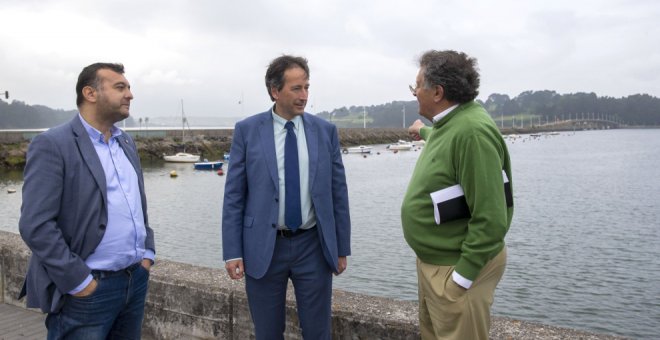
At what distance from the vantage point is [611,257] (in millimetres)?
15305

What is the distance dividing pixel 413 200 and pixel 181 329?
7.61 feet

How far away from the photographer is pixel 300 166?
2.91 meters

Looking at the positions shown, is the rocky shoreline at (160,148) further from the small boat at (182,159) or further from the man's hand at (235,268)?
the man's hand at (235,268)

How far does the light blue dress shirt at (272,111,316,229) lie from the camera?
2861 millimetres

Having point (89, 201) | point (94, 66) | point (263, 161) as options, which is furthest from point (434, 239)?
point (94, 66)

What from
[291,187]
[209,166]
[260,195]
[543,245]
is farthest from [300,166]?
[209,166]

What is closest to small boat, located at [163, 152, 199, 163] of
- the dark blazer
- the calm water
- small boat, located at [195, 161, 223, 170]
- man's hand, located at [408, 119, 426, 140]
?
small boat, located at [195, 161, 223, 170]

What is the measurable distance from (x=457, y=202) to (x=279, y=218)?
3.23ft

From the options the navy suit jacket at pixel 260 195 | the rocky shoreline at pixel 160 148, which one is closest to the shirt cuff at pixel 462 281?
the navy suit jacket at pixel 260 195

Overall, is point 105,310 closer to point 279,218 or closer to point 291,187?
point 279,218

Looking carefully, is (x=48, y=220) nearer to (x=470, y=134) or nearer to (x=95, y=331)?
(x=95, y=331)

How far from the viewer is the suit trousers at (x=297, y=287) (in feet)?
9.34

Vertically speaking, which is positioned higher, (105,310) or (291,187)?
(291,187)

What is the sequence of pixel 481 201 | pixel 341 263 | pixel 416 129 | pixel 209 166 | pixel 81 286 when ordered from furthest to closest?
pixel 209 166 < pixel 416 129 < pixel 341 263 < pixel 81 286 < pixel 481 201
